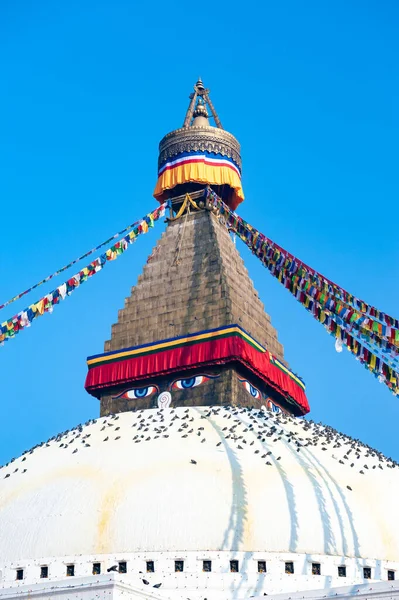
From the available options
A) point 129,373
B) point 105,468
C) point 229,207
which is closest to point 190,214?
point 229,207

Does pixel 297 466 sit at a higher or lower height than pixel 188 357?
lower

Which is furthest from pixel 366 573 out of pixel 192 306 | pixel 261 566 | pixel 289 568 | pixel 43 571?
pixel 192 306

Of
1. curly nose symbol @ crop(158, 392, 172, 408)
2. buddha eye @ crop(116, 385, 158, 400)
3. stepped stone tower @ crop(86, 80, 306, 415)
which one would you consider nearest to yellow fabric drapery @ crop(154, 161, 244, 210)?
stepped stone tower @ crop(86, 80, 306, 415)

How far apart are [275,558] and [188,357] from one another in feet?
25.2

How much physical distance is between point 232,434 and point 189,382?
4.13 metres

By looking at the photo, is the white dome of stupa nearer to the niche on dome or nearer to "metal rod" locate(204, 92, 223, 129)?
the niche on dome

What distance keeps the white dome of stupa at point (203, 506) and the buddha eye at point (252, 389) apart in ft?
11.3

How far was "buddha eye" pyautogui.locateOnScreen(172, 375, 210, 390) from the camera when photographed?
24.1 metres

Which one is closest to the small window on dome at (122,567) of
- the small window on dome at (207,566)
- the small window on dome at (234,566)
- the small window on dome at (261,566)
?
the small window on dome at (207,566)

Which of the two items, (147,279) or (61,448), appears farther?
(147,279)

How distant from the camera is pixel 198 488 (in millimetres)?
18125

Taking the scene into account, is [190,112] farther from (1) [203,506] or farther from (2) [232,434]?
(1) [203,506]

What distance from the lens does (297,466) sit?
19203mm

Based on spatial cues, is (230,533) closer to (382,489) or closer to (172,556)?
(172,556)
